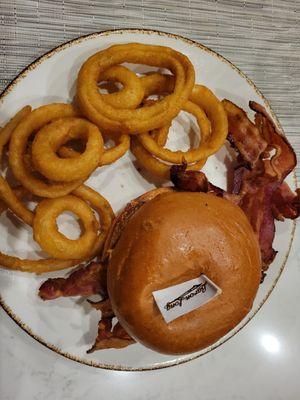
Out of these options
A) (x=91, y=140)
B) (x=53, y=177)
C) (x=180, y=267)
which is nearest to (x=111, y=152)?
(x=91, y=140)

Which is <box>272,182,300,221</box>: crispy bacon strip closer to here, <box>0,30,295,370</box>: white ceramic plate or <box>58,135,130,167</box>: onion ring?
<box>0,30,295,370</box>: white ceramic plate

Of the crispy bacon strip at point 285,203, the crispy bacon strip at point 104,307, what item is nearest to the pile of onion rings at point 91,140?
the crispy bacon strip at point 104,307

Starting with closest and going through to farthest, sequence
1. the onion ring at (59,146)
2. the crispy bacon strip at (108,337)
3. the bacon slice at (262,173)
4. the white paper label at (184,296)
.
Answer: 1. the white paper label at (184,296)
2. the onion ring at (59,146)
3. the crispy bacon strip at (108,337)
4. the bacon slice at (262,173)

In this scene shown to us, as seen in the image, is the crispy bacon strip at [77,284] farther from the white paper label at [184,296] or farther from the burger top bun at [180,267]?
the white paper label at [184,296]

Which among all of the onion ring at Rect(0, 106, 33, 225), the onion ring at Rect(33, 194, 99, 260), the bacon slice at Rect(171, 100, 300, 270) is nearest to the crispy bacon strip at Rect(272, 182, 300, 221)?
the bacon slice at Rect(171, 100, 300, 270)

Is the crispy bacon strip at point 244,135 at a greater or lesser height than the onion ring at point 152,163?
greater

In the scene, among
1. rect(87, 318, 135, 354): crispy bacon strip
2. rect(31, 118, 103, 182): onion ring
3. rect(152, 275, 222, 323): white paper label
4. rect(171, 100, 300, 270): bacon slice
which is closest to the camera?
rect(152, 275, 222, 323): white paper label
